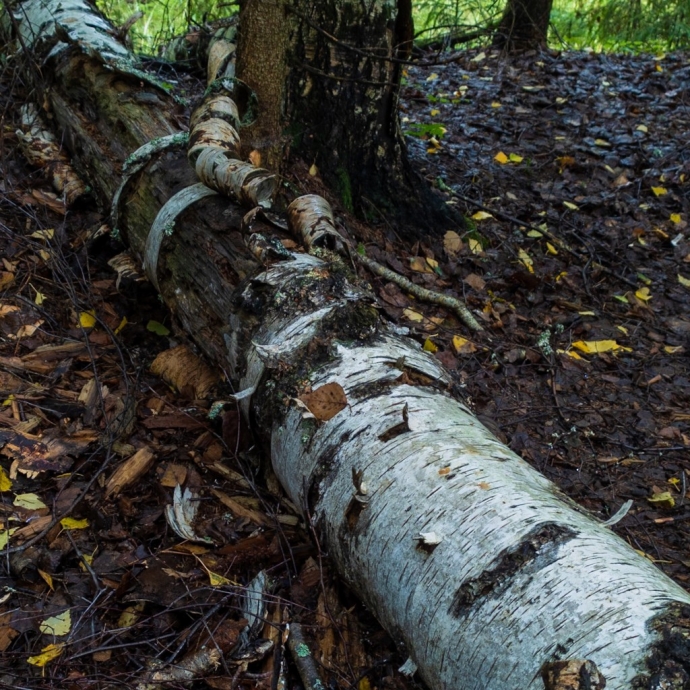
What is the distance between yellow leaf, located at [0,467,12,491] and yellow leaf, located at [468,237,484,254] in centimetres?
300

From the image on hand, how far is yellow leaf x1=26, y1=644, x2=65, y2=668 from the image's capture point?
5.95 feet

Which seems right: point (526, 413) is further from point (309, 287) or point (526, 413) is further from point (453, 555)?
point (453, 555)

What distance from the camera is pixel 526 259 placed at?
4.26 metres

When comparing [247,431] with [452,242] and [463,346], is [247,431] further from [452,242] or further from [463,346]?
[452,242]

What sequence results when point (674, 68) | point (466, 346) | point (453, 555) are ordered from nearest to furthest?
point (453, 555)
point (466, 346)
point (674, 68)

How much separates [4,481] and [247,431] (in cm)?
89

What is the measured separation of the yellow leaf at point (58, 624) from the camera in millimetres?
1915

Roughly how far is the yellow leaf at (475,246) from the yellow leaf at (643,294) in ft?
3.44

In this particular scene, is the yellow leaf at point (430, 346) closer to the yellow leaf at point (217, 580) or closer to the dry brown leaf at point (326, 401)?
the dry brown leaf at point (326, 401)

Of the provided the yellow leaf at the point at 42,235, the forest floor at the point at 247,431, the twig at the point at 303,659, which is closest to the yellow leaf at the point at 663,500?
the forest floor at the point at 247,431

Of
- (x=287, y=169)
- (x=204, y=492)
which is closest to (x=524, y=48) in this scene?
(x=287, y=169)

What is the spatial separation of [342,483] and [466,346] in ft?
5.56

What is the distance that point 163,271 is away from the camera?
296cm

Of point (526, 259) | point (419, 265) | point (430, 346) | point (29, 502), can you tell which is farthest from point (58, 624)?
point (526, 259)
